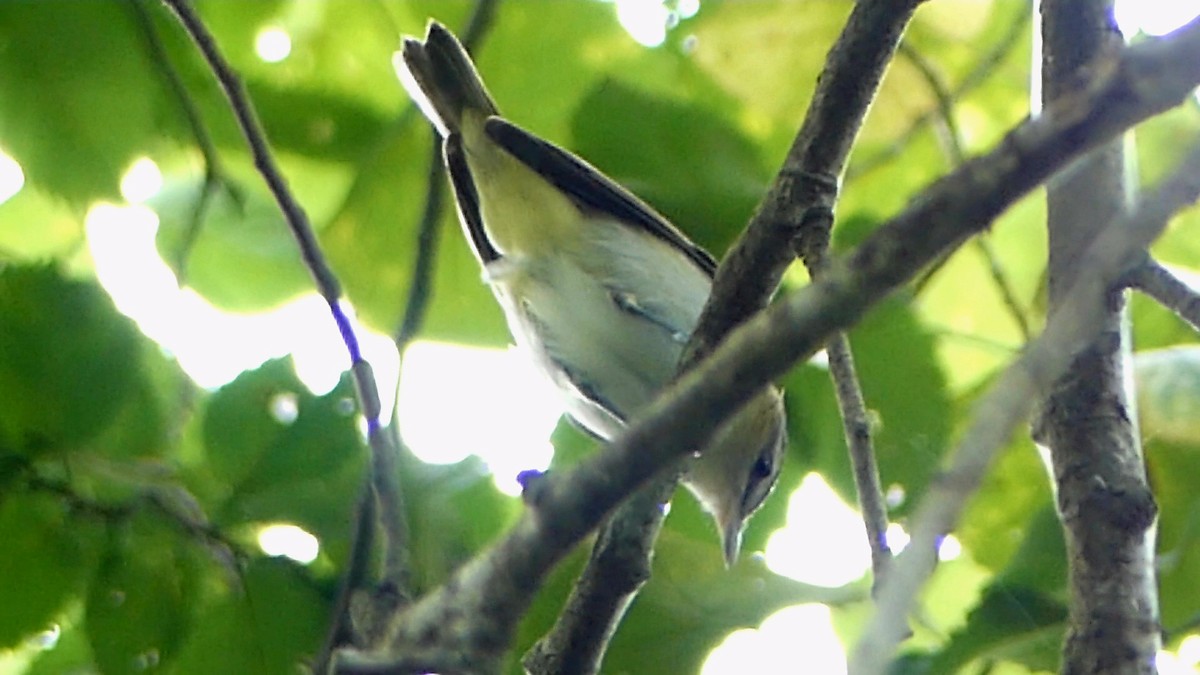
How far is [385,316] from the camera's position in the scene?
99.3 inches

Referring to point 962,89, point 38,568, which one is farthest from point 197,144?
point 962,89

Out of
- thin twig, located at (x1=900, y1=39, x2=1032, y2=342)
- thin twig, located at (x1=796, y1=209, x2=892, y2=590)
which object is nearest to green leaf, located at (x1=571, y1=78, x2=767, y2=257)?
thin twig, located at (x1=900, y1=39, x2=1032, y2=342)

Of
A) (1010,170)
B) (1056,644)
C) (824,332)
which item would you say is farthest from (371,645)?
(1056,644)

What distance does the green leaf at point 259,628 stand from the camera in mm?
1960

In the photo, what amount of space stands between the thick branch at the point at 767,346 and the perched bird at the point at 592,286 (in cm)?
152

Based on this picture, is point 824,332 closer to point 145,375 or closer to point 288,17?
point 145,375

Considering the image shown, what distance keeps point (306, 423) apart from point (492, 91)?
98cm

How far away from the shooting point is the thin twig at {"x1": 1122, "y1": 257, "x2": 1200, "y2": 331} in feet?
5.09

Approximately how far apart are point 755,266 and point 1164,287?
1.44ft

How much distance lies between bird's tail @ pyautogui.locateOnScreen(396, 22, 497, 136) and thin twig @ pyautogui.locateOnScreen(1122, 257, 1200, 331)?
4.36ft

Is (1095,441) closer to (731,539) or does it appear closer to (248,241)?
(731,539)

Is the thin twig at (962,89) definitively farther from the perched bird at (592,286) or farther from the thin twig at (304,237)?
the thin twig at (304,237)

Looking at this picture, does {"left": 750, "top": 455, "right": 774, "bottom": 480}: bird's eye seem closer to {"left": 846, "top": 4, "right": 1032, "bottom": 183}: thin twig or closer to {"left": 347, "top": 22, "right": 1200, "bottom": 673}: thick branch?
{"left": 846, "top": 4, "right": 1032, "bottom": 183}: thin twig

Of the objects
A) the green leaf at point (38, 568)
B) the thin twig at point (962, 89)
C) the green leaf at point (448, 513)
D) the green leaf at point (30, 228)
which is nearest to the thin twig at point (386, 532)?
the green leaf at point (448, 513)
